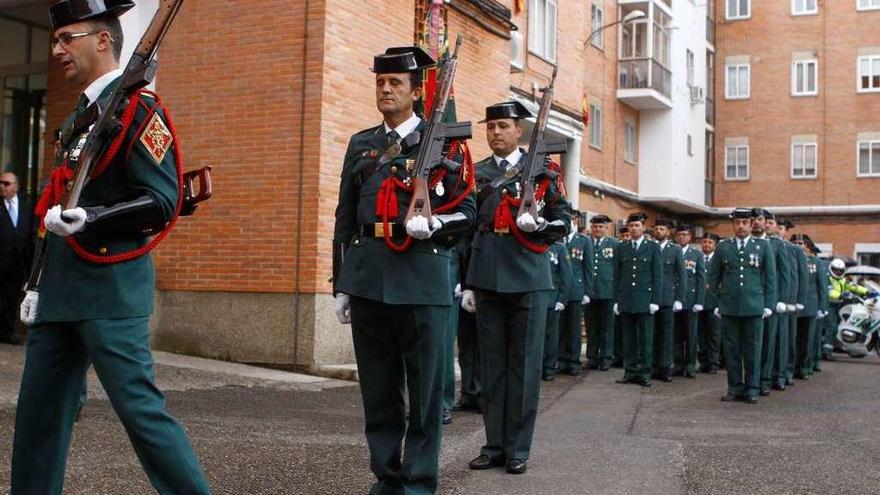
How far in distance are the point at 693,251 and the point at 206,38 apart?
8.75 m

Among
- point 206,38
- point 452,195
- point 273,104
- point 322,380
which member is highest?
point 206,38

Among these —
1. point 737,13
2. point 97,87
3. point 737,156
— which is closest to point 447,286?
point 97,87

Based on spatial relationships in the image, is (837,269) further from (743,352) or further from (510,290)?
(510,290)

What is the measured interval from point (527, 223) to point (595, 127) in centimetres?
2596

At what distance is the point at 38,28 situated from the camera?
15.5 metres

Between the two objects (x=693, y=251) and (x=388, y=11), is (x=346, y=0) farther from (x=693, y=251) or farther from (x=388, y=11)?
(x=693, y=251)

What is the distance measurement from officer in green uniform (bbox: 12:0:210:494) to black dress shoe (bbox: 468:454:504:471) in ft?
10.2

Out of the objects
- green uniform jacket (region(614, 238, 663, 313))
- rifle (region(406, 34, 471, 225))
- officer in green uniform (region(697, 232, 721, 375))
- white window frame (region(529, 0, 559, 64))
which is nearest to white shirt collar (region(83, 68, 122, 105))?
rifle (region(406, 34, 471, 225))

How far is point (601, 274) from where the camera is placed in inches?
667

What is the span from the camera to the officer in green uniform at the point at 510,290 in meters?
7.23

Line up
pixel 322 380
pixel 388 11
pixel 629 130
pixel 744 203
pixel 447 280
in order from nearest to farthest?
1. pixel 447 280
2. pixel 322 380
3. pixel 388 11
4. pixel 629 130
5. pixel 744 203

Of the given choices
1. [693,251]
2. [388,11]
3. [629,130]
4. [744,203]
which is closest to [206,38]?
[388,11]

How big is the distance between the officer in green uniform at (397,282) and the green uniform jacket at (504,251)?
5.46 ft

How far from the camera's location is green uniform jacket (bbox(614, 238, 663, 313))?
1530 centimetres
